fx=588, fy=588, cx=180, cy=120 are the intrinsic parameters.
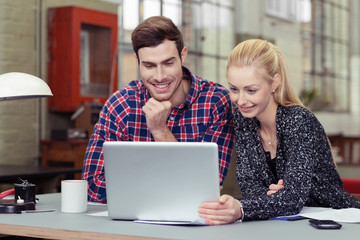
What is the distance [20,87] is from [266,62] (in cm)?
80

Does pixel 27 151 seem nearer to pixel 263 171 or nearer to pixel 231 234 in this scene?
pixel 263 171

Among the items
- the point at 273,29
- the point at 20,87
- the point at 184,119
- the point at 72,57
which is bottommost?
the point at 184,119

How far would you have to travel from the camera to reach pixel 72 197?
182cm

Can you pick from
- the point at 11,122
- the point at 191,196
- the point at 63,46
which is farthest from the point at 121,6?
the point at 191,196

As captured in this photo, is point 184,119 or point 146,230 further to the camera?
point 184,119

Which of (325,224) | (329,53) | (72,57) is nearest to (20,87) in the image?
(325,224)

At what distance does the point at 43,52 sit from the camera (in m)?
4.76

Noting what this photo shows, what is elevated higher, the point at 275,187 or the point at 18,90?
the point at 18,90

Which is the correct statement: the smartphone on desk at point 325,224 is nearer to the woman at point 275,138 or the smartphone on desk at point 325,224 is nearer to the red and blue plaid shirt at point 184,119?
the woman at point 275,138

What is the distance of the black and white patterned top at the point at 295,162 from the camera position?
1801mm

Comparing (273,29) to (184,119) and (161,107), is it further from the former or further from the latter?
(161,107)

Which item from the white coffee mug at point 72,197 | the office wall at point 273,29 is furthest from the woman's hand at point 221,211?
the office wall at point 273,29

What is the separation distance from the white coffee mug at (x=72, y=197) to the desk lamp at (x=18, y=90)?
4.3 inches

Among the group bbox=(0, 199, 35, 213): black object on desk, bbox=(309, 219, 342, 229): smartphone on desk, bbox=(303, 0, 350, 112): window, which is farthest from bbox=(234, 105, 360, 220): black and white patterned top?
bbox=(303, 0, 350, 112): window
